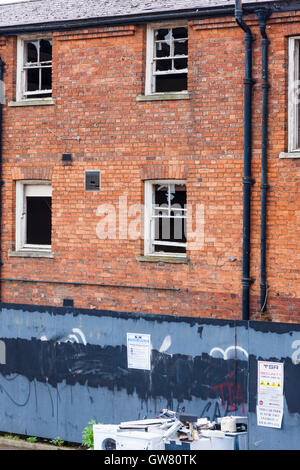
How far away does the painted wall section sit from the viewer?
422 inches

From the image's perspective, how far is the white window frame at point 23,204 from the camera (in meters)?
16.8

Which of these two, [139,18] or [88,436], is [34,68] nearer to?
[139,18]

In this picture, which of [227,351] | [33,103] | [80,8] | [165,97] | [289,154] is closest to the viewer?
[227,351]

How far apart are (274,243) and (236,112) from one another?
255 centimetres

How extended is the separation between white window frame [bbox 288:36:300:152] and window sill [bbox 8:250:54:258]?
5.54 m

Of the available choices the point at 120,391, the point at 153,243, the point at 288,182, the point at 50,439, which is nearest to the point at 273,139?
the point at 288,182

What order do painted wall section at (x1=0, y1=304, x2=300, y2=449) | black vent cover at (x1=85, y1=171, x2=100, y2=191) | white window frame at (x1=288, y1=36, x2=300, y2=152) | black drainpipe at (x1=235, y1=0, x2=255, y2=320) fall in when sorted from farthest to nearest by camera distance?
black vent cover at (x1=85, y1=171, x2=100, y2=191) → black drainpipe at (x1=235, y1=0, x2=255, y2=320) → white window frame at (x1=288, y1=36, x2=300, y2=152) → painted wall section at (x1=0, y1=304, x2=300, y2=449)

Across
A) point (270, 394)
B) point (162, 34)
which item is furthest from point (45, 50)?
point (270, 394)

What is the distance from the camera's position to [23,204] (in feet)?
55.6

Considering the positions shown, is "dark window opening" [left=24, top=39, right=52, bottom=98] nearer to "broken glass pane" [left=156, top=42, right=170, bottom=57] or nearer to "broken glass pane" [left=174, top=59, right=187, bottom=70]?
"broken glass pane" [left=156, top=42, right=170, bottom=57]

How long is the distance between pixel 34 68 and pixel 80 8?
63.0 inches

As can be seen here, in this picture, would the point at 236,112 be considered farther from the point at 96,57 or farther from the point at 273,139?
the point at 96,57

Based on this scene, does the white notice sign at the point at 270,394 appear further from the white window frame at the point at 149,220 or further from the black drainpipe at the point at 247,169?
the white window frame at the point at 149,220

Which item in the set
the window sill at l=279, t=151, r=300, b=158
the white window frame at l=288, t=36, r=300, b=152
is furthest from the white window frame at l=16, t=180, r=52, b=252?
the white window frame at l=288, t=36, r=300, b=152
